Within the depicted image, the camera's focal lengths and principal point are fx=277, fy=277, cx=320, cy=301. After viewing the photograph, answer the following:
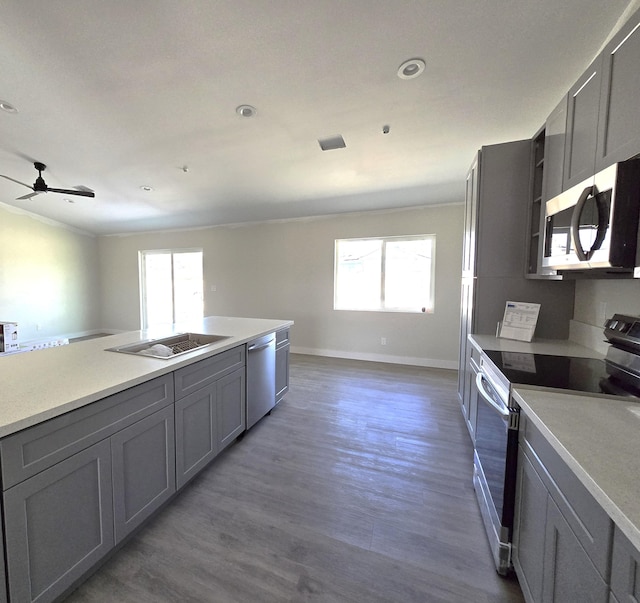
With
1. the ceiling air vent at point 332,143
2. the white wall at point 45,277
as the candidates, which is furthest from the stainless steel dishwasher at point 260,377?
the white wall at point 45,277

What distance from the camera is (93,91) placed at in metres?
2.31

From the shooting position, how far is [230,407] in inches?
83.4

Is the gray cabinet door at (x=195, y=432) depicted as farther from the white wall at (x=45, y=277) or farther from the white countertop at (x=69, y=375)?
the white wall at (x=45, y=277)

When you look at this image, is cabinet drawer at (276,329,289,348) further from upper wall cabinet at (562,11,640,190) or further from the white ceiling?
upper wall cabinet at (562,11,640,190)

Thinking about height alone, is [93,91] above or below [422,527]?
above

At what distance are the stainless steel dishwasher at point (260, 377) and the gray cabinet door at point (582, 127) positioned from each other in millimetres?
2365

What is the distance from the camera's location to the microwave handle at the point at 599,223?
112 cm

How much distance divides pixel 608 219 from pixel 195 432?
7.74 ft

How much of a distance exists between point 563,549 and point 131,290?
8017 millimetres

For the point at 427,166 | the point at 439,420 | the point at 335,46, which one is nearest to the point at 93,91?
the point at 335,46

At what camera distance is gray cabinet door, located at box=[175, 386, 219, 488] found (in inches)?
64.9

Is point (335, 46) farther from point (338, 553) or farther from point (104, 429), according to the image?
point (338, 553)

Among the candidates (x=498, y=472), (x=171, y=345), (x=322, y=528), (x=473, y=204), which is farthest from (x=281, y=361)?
(x=473, y=204)

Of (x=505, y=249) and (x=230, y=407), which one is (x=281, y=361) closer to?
(x=230, y=407)
